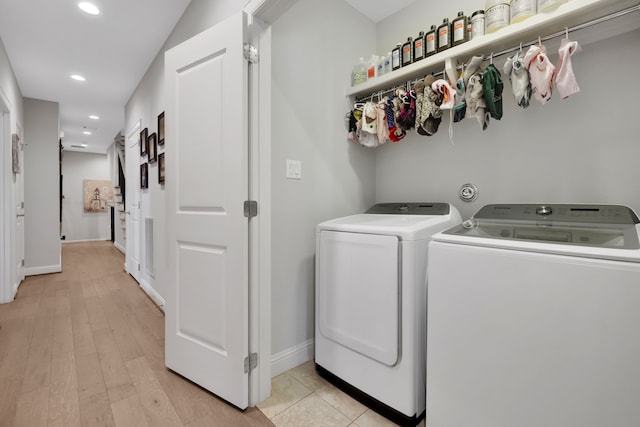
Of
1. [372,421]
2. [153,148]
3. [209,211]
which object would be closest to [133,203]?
[153,148]

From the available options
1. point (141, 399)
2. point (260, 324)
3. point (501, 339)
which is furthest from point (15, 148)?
point (501, 339)

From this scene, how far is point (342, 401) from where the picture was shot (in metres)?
1.54

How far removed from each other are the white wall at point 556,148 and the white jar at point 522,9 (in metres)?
0.21

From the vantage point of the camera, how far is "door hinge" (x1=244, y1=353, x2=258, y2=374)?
1.46 m

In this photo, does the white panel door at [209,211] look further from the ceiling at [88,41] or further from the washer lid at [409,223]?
the ceiling at [88,41]

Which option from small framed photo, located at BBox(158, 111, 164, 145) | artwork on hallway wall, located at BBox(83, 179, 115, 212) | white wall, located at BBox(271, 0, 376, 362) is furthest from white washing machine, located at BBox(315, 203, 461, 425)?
artwork on hallway wall, located at BBox(83, 179, 115, 212)

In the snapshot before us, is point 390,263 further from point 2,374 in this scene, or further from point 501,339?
point 2,374

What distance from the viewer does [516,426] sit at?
1.02m

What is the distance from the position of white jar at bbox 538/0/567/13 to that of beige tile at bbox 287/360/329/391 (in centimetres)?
216

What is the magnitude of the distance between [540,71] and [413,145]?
90 cm

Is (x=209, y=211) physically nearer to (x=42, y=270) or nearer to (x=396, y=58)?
(x=396, y=58)

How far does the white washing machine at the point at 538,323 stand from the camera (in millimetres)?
845

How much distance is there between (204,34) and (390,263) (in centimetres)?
153

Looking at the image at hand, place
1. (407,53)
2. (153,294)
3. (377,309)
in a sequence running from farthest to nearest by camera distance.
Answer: (153,294)
(407,53)
(377,309)
